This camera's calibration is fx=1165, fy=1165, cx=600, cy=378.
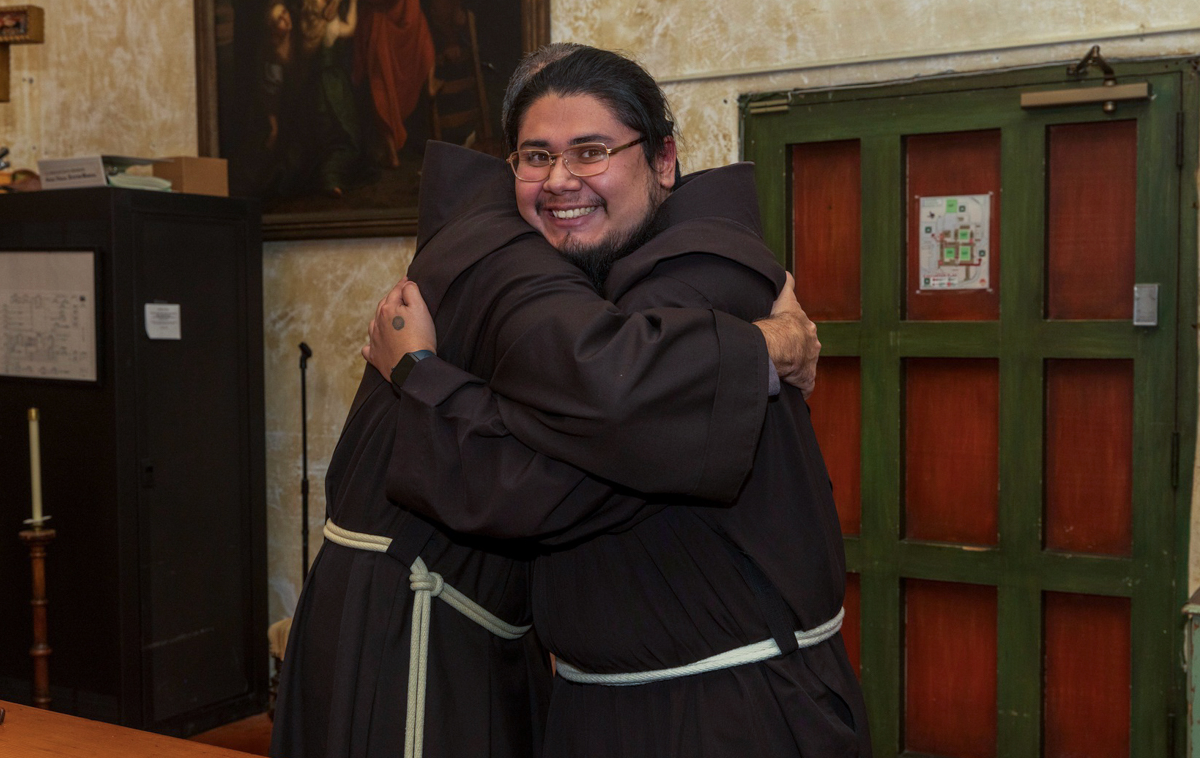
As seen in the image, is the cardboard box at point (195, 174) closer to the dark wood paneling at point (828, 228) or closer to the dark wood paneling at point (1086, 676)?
the dark wood paneling at point (828, 228)

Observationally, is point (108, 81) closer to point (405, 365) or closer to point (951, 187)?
point (951, 187)

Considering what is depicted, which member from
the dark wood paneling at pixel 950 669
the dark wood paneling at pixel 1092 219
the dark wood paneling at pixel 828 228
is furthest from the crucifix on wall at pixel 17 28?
the dark wood paneling at pixel 950 669

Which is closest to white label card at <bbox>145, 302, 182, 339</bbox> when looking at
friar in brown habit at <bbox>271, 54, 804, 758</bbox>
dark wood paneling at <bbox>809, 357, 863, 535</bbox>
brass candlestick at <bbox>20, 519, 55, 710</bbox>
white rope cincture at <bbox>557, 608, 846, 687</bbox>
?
brass candlestick at <bbox>20, 519, 55, 710</bbox>

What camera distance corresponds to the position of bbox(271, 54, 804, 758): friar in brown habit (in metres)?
1.42

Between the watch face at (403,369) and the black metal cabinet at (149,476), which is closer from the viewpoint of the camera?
the watch face at (403,369)

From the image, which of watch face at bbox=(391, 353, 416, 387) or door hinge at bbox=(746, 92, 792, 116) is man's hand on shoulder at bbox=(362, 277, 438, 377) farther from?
door hinge at bbox=(746, 92, 792, 116)

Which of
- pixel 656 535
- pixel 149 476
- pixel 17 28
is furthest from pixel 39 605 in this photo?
pixel 656 535

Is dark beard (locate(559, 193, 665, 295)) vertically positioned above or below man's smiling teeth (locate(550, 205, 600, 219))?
below

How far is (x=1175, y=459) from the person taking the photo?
303 cm

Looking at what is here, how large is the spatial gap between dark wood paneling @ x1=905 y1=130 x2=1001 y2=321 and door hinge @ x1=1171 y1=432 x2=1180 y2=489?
559 millimetres

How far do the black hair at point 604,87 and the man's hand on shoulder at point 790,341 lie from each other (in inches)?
12.4

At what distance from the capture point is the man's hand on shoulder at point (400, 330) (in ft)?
5.40

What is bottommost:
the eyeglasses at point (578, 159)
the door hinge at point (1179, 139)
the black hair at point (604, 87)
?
the eyeglasses at point (578, 159)

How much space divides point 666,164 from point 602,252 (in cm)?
19
